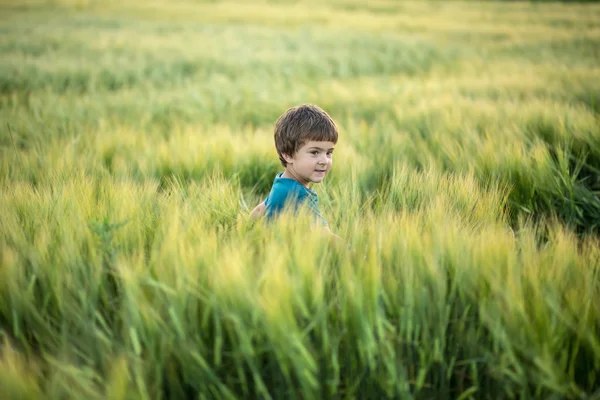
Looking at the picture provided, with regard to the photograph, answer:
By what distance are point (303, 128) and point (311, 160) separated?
0.12 metres

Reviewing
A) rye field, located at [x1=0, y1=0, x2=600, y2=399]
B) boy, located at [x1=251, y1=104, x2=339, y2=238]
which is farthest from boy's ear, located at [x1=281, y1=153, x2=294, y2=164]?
rye field, located at [x1=0, y1=0, x2=600, y2=399]

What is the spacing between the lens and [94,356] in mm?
792

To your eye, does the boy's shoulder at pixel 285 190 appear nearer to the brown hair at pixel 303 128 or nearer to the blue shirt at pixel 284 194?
the blue shirt at pixel 284 194

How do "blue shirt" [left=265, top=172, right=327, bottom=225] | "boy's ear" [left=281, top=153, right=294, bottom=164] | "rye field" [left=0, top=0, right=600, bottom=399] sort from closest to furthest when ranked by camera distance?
"rye field" [left=0, top=0, right=600, bottom=399]
"blue shirt" [left=265, top=172, right=327, bottom=225]
"boy's ear" [left=281, top=153, right=294, bottom=164]

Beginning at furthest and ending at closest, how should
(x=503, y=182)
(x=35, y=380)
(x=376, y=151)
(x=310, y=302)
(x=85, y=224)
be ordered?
1. (x=376, y=151)
2. (x=503, y=182)
3. (x=85, y=224)
4. (x=310, y=302)
5. (x=35, y=380)

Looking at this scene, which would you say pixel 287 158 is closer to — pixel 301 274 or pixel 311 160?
pixel 311 160

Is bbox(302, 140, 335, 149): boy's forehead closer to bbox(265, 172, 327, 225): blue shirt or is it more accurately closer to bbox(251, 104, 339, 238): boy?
bbox(251, 104, 339, 238): boy

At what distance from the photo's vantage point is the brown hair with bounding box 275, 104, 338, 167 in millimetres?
1536

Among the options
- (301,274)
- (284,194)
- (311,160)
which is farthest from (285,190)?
(301,274)

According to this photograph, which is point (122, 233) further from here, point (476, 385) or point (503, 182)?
point (503, 182)

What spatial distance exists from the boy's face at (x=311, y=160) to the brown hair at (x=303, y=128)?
0.06 feet

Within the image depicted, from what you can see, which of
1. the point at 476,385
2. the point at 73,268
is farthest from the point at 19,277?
the point at 476,385

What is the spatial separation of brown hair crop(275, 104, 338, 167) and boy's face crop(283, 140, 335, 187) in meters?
0.02

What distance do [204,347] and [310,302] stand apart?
8.7 inches
